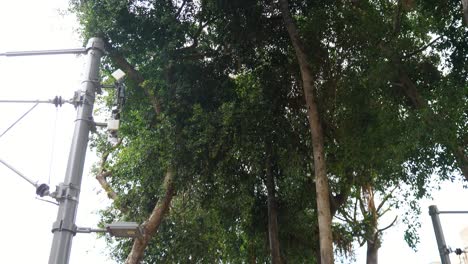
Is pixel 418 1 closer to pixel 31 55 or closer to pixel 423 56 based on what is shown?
pixel 423 56

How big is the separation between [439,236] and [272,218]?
15.0ft

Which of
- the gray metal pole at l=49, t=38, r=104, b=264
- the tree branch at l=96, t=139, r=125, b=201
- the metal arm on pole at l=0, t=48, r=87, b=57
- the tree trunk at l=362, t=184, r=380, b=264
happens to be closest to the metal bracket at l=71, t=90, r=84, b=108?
the gray metal pole at l=49, t=38, r=104, b=264

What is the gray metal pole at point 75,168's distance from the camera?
548cm

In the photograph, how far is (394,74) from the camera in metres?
10.6

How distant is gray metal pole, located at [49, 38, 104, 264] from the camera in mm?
5484

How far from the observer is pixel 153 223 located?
11109mm

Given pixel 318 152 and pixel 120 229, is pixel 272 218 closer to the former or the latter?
pixel 318 152

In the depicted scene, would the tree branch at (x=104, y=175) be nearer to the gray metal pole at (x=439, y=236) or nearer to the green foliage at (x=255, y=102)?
the green foliage at (x=255, y=102)

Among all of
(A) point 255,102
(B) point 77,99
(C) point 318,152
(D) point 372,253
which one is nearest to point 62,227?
(B) point 77,99

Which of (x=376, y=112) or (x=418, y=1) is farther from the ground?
(x=418, y=1)

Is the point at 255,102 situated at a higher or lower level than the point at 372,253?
higher

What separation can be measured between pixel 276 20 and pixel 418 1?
12.4ft

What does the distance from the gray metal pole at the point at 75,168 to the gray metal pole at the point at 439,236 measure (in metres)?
7.58

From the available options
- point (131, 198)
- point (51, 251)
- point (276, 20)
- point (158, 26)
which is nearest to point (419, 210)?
point (276, 20)
